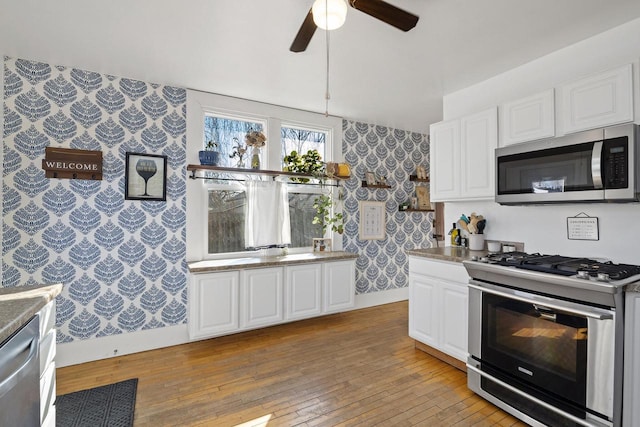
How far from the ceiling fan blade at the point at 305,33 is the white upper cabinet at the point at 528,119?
179cm

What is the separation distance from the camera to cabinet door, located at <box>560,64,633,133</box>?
193 centimetres

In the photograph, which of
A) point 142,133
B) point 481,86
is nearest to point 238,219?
point 142,133

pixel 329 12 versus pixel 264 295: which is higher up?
pixel 329 12

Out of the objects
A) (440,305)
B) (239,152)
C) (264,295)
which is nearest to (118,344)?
(264,295)

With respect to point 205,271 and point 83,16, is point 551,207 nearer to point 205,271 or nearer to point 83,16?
point 205,271

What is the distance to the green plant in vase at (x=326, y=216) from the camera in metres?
3.99

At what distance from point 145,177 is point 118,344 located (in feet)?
5.26

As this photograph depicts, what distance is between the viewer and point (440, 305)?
105 inches

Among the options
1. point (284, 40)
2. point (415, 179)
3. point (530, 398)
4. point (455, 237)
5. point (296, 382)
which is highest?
point (284, 40)

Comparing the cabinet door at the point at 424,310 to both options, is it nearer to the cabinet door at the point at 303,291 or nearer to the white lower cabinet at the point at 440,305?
the white lower cabinet at the point at 440,305

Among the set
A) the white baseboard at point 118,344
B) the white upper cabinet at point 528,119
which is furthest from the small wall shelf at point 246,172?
the white upper cabinet at point 528,119

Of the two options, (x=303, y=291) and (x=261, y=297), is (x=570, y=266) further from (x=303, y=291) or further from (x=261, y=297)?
(x=261, y=297)

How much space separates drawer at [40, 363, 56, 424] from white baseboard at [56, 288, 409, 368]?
1617 mm

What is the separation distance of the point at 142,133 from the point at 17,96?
932 millimetres
